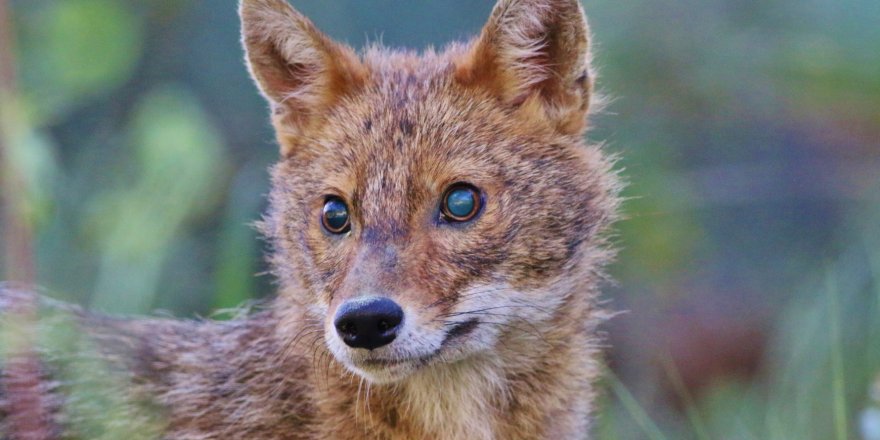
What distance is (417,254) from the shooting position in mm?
4410

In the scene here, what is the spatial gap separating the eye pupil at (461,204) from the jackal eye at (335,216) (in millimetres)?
402

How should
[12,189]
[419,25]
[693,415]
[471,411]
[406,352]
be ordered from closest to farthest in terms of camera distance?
1. [12,189]
2. [406,352]
3. [471,411]
4. [693,415]
5. [419,25]

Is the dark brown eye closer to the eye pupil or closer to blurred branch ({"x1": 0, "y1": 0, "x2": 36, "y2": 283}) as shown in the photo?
the eye pupil

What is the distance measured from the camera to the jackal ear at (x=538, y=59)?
193 inches

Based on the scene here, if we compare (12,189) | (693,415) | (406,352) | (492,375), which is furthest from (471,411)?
(12,189)

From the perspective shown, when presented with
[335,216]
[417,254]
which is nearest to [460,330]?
[417,254]

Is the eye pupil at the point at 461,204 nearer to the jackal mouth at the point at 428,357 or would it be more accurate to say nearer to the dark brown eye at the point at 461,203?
the dark brown eye at the point at 461,203

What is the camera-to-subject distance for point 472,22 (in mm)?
8156

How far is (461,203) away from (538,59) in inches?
31.6

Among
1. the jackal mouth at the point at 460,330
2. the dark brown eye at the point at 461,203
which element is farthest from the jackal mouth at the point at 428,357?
the dark brown eye at the point at 461,203

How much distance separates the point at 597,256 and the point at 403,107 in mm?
1015

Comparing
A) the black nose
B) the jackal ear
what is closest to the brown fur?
the jackal ear

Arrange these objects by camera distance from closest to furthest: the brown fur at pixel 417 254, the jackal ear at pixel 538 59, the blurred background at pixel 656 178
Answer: the brown fur at pixel 417 254, the jackal ear at pixel 538 59, the blurred background at pixel 656 178

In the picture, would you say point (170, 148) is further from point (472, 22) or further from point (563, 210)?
point (472, 22)
